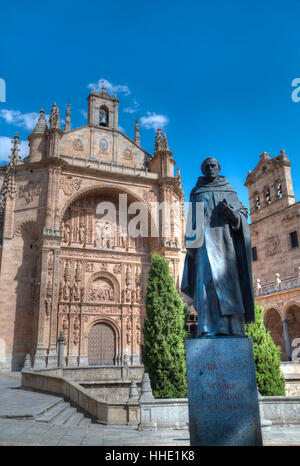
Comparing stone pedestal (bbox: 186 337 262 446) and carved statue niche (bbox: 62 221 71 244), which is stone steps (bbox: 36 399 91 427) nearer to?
stone pedestal (bbox: 186 337 262 446)

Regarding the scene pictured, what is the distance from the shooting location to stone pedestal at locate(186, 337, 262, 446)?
13.6 ft

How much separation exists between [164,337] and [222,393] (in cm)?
1400

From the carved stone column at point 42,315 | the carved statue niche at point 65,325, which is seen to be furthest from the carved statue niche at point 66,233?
the carved statue niche at point 65,325

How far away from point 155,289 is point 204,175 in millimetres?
14279

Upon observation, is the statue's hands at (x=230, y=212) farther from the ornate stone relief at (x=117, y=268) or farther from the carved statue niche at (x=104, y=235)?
the carved statue niche at (x=104, y=235)

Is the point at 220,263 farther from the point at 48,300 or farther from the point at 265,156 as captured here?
the point at 265,156

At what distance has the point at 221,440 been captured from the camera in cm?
413

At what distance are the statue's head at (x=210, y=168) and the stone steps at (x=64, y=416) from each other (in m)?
6.55

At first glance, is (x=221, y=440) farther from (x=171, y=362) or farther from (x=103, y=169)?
(x=103, y=169)

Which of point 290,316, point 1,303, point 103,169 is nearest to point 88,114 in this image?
point 103,169

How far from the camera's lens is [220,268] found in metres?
4.84

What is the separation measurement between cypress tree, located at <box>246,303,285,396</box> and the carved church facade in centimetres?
1245

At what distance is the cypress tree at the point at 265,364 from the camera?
549 inches

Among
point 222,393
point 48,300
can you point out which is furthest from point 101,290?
point 222,393
